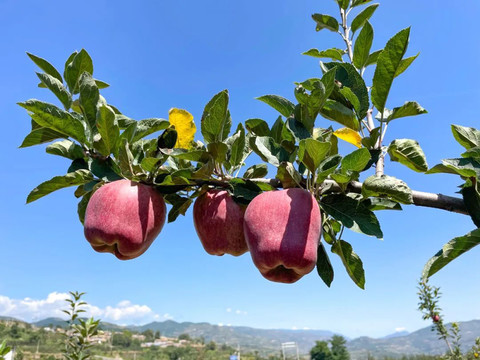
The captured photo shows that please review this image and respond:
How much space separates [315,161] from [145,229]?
49 cm

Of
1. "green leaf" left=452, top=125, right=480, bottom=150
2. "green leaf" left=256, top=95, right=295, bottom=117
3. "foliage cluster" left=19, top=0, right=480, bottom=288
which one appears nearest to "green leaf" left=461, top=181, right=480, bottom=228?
"foliage cluster" left=19, top=0, right=480, bottom=288

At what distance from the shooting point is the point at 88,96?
0.97 meters

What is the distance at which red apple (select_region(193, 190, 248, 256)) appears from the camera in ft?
3.38

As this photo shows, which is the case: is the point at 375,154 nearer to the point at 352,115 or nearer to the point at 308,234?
the point at 352,115

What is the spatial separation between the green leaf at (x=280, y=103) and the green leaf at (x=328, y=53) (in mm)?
401

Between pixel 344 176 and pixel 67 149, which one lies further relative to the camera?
pixel 67 149

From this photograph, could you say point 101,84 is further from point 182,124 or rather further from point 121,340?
point 121,340

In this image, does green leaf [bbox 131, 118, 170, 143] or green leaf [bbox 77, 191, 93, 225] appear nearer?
green leaf [bbox 131, 118, 170, 143]

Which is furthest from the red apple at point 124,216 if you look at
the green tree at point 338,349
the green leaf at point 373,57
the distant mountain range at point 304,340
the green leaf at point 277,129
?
the distant mountain range at point 304,340

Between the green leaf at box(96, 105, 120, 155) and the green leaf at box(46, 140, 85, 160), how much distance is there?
10 centimetres

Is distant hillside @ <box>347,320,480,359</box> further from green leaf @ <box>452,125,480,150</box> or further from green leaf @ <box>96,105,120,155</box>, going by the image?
green leaf @ <box>96,105,120,155</box>

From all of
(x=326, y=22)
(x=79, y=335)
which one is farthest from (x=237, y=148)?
(x=79, y=335)

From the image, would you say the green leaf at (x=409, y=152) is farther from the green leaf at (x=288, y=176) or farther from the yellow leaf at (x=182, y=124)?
the yellow leaf at (x=182, y=124)

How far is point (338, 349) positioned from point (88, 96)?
192ft
